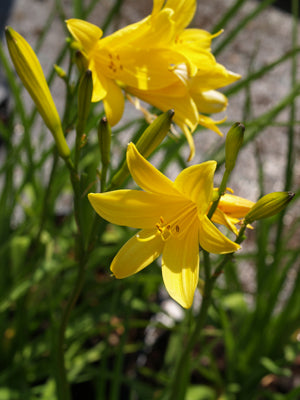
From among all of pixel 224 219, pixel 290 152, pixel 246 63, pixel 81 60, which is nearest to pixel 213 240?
pixel 224 219

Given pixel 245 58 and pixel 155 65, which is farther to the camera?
pixel 245 58

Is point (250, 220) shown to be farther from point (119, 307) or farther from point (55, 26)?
point (55, 26)

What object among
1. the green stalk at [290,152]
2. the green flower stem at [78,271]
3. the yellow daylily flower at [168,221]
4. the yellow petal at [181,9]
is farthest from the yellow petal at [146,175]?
the green stalk at [290,152]

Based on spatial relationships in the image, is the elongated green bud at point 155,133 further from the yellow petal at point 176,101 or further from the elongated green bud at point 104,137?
the yellow petal at point 176,101

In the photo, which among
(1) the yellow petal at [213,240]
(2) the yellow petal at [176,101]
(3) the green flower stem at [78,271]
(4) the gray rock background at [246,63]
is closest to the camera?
(1) the yellow petal at [213,240]

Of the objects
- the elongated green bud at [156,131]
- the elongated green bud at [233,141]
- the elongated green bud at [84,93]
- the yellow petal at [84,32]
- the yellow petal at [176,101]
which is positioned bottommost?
the yellow petal at [176,101]

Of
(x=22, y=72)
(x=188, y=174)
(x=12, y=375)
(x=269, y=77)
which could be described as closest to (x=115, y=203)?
(x=188, y=174)

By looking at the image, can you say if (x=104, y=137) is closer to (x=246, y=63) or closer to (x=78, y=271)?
(x=78, y=271)
